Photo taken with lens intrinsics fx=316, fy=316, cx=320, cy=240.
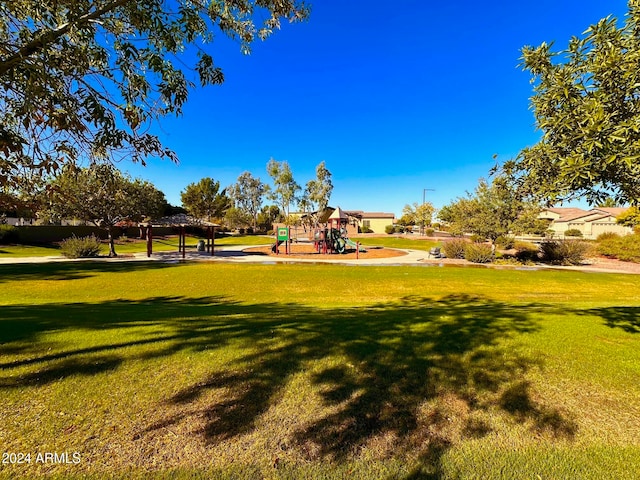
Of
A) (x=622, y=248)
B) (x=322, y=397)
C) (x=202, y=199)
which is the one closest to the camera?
(x=322, y=397)

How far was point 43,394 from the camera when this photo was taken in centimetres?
320

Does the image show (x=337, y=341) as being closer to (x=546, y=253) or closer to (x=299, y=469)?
(x=299, y=469)

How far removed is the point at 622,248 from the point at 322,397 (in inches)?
1252

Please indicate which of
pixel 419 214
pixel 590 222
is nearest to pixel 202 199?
pixel 419 214

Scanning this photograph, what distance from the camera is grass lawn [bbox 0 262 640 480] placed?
255 centimetres

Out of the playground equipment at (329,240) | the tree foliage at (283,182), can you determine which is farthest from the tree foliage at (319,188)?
the playground equipment at (329,240)

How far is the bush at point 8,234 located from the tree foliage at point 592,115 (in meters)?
40.8

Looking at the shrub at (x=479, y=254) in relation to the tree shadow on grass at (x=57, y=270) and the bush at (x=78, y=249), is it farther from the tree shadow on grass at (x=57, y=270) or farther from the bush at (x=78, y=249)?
the bush at (x=78, y=249)

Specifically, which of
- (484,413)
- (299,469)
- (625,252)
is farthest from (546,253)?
(299,469)

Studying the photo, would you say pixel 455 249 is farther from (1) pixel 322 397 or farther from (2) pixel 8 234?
(2) pixel 8 234

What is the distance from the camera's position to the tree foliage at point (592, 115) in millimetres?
3514

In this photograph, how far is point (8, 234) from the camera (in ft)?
99.4

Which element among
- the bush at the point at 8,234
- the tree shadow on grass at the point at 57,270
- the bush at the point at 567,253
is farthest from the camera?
the bush at the point at 8,234

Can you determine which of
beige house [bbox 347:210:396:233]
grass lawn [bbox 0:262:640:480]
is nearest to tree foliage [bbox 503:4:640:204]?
grass lawn [bbox 0:262:640:480]
